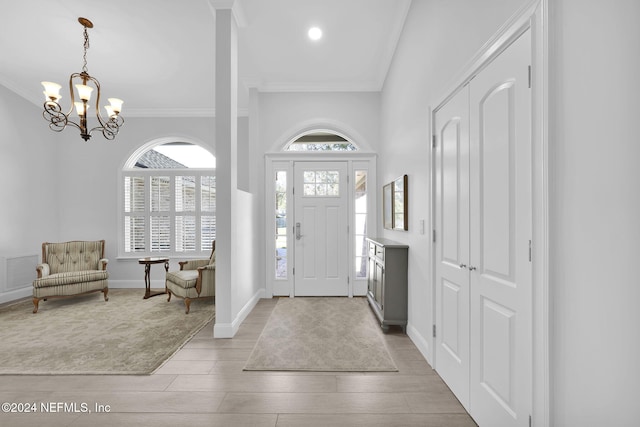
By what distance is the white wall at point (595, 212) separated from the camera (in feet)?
2.88

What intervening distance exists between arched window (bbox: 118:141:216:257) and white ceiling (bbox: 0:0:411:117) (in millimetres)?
1312

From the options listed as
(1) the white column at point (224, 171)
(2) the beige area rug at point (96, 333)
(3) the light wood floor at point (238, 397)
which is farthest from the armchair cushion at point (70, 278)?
(1) the white column at point (224, 171)

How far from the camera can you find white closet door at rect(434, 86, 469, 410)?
1.87m

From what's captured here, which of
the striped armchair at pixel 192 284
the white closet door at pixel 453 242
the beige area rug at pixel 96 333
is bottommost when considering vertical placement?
the beige area rug at pixel 96 333

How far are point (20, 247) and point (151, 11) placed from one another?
14.1 ft

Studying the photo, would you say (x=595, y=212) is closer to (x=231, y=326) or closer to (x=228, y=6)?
(x=231, y=326)

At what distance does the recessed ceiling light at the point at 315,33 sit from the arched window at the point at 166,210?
295 cm

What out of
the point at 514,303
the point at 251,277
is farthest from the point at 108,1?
the point at 514,303

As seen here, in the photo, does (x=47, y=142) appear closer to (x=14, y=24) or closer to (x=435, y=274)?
(x=14, y=24)

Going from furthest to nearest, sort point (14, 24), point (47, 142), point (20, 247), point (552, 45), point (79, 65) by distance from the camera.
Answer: point (47, 142)
point (20, 247)
point (79, 65)
point (14, 24)
point (552, 45)

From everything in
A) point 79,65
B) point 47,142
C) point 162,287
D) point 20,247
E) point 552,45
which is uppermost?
point 79,65

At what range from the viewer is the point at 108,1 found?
2803 millimetres

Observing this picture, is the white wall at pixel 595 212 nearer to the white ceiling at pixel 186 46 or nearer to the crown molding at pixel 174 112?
the white ceiling at pixel 186 46

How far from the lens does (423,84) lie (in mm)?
2645
